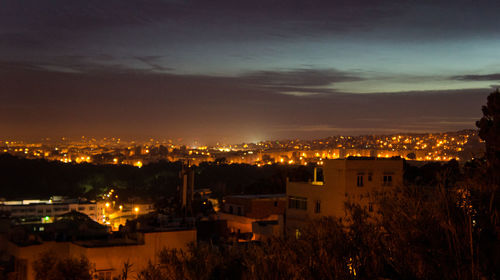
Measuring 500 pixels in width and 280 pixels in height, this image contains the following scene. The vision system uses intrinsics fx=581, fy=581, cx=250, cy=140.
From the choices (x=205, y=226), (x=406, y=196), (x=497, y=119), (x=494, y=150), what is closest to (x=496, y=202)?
(x=406, y=196)

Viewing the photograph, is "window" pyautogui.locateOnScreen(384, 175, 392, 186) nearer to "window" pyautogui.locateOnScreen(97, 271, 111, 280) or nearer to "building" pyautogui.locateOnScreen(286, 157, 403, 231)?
"building" pyautogui.locateOnScreen(286, 157, 403, 231)

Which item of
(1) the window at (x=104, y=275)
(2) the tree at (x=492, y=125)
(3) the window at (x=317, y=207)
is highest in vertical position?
(2) the tree at (x=492, y=125)

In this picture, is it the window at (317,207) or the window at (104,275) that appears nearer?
the window at (104,275)

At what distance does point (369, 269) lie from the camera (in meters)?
6.52

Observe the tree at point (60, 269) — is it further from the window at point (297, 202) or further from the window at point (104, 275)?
the window at point (297, 202)

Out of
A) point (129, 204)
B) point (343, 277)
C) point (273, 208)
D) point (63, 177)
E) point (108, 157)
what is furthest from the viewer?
point (108, 157)

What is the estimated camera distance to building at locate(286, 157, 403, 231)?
1720 centimetres

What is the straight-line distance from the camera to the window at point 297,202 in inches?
727

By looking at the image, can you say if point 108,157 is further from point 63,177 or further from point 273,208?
point 273,208

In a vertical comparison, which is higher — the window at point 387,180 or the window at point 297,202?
the window at point 387,180

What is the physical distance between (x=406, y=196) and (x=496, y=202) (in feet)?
3.88

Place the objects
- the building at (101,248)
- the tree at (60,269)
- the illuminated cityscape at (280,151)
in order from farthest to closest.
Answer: the illuminated cityscape at (280,151) → the building at (101,248) → the tree at (60,269)

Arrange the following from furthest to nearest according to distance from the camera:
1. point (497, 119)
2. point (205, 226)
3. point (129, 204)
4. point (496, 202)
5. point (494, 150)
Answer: point (129, 204), point (205, 226), point (497, 119), point (494, 150), point (496, 202)

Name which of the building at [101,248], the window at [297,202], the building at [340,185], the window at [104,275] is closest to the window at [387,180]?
the building at [340,185]
